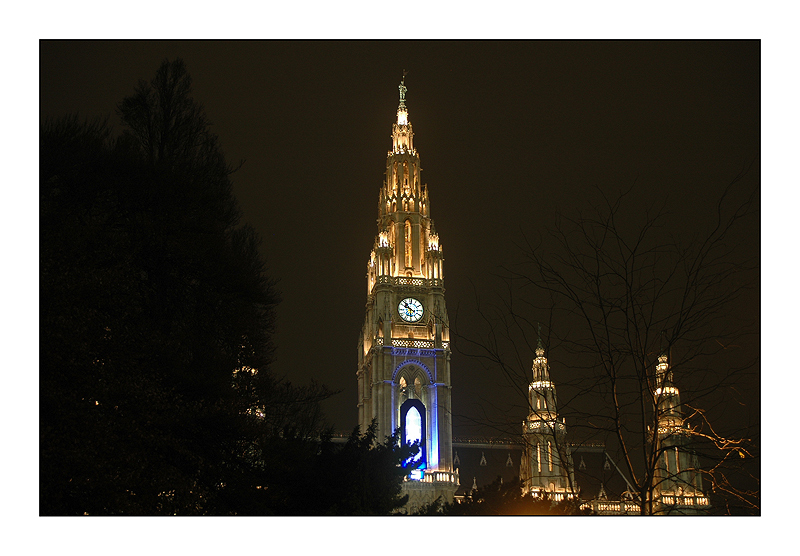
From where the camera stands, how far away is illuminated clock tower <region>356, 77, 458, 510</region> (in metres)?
62.3

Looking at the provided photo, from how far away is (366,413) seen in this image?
65938mm

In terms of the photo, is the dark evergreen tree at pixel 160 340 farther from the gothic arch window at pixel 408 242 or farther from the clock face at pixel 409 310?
the gothic arch window at pixel 408 242

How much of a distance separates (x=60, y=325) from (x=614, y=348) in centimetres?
820

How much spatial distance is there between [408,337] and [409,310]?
88.6 inches

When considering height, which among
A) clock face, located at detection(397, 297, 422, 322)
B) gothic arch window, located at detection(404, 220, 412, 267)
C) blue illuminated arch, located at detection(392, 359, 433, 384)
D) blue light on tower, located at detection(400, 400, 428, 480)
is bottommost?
blue light on tower, located at detection(400, 400, 428, 480)

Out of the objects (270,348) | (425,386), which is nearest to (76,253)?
(270,348)

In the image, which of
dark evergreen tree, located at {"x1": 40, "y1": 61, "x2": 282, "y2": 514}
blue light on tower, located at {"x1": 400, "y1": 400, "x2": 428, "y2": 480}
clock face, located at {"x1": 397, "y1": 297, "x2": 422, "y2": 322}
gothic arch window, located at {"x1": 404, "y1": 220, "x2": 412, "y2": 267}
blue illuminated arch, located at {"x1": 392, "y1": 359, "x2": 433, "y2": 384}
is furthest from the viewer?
gothic arch window, located at {"x1": 404, "y1": 220, "x2": 412, "y2": 267}

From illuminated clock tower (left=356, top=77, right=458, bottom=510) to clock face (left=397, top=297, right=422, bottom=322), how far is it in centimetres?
8

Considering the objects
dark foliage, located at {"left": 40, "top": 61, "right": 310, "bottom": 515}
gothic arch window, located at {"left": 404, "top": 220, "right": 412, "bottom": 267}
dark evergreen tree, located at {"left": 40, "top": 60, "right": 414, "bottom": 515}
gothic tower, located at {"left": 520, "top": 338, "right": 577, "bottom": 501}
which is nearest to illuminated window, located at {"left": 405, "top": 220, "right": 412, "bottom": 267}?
gothic arch window, located at {"left": 404, "top": 220, "right": 412, "bottom": 267}

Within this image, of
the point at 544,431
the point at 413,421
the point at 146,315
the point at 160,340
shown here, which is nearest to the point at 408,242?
the point at 413,421

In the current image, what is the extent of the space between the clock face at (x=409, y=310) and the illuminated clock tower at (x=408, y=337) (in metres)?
0.08

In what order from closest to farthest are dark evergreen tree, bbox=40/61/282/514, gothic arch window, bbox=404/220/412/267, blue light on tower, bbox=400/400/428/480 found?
1. dark evergreen tree, bbox=40/61/282/514
2. blue light on tower, bbox=400/400/428/480
3. gothic arch window, bbox=404/220/412/267

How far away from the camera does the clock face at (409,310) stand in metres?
65.7

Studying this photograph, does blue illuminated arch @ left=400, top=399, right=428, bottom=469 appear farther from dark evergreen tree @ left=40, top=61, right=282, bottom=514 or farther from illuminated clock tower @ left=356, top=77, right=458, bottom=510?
dark evergreen tree @ left=40, top=61, right=282, bottom=514
